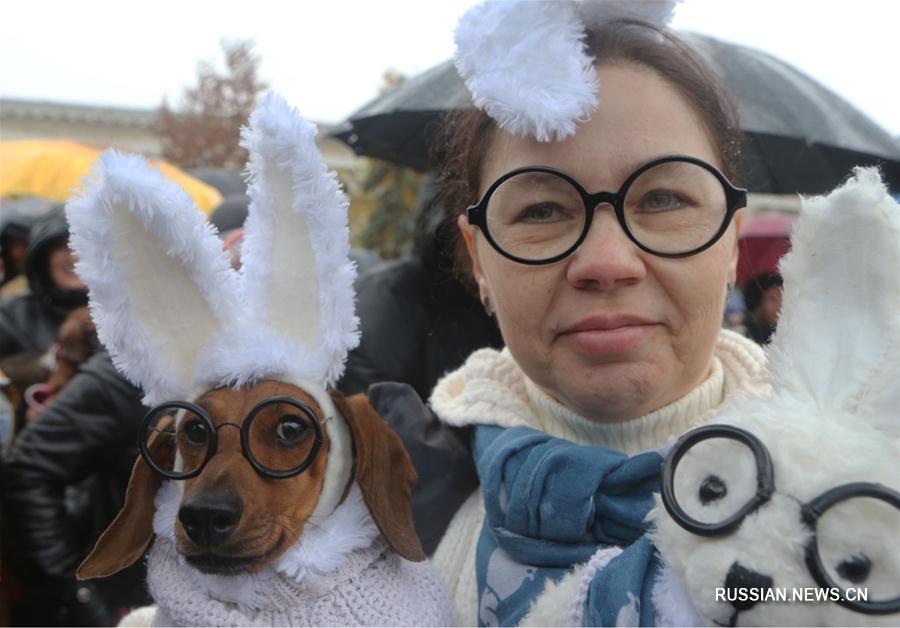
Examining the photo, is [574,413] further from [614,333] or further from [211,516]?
[211,516]

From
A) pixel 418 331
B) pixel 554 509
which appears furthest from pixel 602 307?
pixel 418 331

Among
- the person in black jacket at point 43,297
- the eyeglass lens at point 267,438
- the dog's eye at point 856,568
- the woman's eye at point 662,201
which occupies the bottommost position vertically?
the person in black jacket at point 43,297

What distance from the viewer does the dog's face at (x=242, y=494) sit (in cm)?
110

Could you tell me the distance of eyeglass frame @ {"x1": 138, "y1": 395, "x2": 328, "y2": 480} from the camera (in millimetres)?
1125

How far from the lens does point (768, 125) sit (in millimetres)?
2488

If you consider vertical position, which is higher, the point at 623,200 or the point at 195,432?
the point at 623,200

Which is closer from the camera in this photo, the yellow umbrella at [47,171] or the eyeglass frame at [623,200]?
the eyeglass frame at [623,200]

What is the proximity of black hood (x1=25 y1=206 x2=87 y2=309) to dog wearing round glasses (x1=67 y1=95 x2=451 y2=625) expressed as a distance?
7.73 feet

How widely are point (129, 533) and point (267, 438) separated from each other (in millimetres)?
276

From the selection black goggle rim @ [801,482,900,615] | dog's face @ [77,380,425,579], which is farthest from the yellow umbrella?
black goggle rim @ [801,482,900,615]

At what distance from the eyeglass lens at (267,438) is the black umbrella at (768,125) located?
4.77 ft

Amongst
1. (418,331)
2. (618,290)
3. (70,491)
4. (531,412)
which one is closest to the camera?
(618,290)

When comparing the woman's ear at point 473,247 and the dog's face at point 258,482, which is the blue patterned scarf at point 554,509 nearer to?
the dog's face at point 258,482

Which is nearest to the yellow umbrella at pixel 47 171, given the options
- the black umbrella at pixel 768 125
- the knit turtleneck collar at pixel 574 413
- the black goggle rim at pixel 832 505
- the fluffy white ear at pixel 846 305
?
the black umbrella at pixel 768 125
